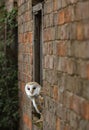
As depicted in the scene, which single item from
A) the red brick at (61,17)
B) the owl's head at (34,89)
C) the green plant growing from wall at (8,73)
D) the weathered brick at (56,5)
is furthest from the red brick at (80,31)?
the green plant growing from wall at (8,73)

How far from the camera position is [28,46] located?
885cm

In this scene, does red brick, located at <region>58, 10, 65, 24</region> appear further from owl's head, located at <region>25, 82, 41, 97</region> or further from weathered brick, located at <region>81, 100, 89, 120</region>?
owl's head, located at <region>25, 82, 41, 97</region>

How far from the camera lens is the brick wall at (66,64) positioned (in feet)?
15.5

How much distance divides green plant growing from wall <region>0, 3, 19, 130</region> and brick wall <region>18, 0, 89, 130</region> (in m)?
3.37

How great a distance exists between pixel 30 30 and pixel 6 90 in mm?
2231

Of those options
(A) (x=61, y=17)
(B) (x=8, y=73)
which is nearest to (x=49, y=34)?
(A) (x=61, y=17)

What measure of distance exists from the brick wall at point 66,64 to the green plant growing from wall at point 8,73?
11.0ft

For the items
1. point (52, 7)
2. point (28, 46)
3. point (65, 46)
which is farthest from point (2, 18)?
point (65, 46)

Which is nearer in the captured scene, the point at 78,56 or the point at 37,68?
the point at 78,56

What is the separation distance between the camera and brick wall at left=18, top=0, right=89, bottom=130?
4727 millimetres

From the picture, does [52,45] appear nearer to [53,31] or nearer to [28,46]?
[53,31]

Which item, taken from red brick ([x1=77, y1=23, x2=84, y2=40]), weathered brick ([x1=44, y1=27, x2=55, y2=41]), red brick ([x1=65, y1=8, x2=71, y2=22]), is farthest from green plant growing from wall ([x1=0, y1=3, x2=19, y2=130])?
red brick ([x1=77, y1=23, x2=84, y2=40])

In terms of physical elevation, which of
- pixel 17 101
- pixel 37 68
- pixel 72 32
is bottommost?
pixel 17 101

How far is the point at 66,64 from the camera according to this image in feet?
17.9
